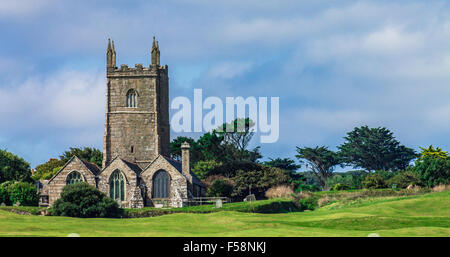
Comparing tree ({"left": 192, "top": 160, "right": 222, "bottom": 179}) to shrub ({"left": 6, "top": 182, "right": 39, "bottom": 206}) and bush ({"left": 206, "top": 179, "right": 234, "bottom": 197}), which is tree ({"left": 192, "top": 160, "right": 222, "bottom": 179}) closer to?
bush ({"left": 206, "top": 179, "right": 234, "bottom": 197})

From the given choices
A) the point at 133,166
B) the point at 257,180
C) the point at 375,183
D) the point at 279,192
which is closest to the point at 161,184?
the point at 133,166

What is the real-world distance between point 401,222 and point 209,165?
173ft

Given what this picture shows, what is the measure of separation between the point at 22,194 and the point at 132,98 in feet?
59.9

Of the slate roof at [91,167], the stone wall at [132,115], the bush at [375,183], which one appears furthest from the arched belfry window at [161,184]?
the bush at [375,183]

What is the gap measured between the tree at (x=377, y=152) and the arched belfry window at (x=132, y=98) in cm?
5593

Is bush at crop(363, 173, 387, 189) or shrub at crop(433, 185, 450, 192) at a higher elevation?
bush at crop(363, 173, 387, 189)

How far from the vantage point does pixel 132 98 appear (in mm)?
86125

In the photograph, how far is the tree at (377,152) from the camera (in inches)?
5118

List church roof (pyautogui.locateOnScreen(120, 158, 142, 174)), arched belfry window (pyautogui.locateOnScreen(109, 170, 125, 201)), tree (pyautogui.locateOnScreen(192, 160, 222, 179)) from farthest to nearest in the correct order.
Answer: tree (pyautogui.locateOnScreen(192, 160, 222, 179)) < church roof (pyautogui.locateOnScreen(120, 158, 142, 174)) < arched belfry window (pyautogui.locateOnScreen(109, 170, 125, 201))

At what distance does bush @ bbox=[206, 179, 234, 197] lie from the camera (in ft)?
266

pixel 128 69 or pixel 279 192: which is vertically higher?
pixel 128 69

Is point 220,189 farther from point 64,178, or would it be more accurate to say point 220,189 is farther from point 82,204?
point 82,204

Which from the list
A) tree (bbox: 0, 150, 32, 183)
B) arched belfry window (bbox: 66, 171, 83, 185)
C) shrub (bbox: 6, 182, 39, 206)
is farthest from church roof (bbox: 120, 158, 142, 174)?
tree (bbox: 0, 150, 32, 183)
